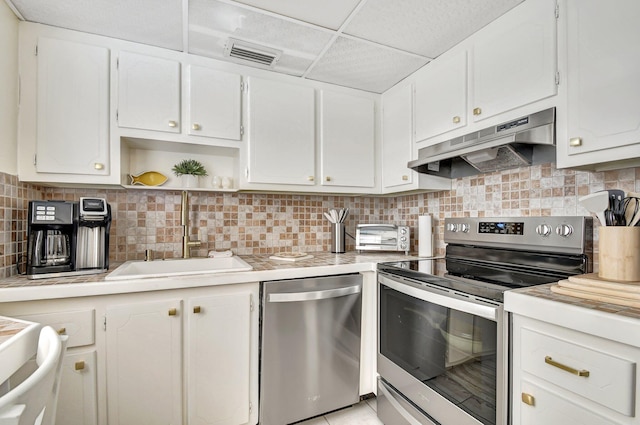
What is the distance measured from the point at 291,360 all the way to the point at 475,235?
1303 mm

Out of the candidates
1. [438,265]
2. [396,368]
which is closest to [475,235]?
[438,265]

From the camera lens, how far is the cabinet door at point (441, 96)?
167cm

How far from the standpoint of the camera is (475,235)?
1.81 m

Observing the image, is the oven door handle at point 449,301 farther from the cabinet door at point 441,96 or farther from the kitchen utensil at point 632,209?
the cabinet door at point 441,96

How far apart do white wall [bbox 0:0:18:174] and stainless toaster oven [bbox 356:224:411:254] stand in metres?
2.03

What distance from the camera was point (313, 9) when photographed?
4.76ft

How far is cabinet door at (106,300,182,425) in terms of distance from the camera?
130 cm

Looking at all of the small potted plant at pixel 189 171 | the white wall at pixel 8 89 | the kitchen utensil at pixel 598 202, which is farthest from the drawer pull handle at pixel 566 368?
the white wall at pixel 8 89

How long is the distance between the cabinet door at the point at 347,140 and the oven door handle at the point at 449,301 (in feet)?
2.92

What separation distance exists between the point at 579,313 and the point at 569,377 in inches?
7.7

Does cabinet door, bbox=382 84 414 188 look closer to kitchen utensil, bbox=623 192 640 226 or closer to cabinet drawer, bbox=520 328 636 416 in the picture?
kitchen utensil, bbox=623 192 640 226

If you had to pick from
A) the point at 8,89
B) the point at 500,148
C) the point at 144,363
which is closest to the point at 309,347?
the point at 144,363

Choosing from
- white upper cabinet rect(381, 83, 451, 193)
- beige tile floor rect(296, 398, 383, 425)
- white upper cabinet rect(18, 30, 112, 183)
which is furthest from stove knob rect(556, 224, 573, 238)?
white upper cabinet rect(18, 30, 112, 183)

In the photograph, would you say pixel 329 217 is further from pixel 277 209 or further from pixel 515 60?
pixel 515 60
